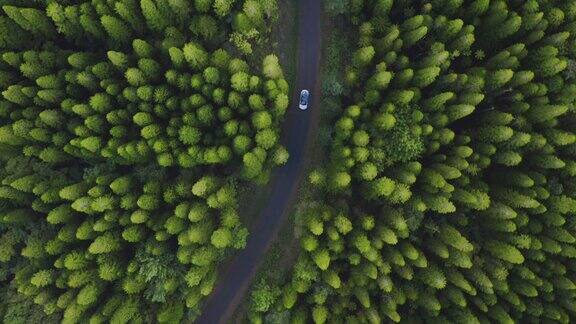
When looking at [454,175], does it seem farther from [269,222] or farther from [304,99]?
[269,222]

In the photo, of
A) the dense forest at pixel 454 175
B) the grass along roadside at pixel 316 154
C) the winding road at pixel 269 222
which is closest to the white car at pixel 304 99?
the winding road at pixel 269 222

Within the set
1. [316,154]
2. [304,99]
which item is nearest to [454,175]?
[316,154]

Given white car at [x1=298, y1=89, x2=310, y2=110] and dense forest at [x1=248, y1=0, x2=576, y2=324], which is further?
white car at [x1=298, y1=89, x2=310, y2=110]

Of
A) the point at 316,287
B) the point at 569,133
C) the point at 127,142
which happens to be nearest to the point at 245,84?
the point at 127,142

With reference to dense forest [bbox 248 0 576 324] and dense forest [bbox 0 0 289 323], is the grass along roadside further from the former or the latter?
dense forest [bbox 0 0 289 323]

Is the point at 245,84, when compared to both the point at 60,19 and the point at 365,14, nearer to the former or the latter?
the point at 365,14

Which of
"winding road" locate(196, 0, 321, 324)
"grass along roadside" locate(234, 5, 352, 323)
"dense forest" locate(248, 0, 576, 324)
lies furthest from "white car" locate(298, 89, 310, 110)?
"dense forest" locate(248, 0, 576, 324)
